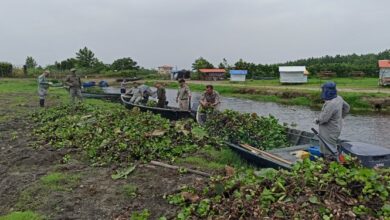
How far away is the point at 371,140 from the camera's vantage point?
1786 cm

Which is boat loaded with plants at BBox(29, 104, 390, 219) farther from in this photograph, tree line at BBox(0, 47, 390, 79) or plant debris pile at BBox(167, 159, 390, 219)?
tree line at BBox(0, 47, 390, 79)

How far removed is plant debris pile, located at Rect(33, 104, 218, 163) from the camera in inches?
371

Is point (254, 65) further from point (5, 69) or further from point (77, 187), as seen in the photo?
point (77, 187)

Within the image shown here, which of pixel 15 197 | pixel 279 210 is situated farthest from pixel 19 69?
pixel 279 210

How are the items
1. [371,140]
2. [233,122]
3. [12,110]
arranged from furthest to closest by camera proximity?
1. [12,110]
2. [371,140]
3. [233,122]

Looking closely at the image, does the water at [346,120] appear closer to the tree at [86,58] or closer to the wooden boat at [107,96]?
the wooden boat at [107,96]

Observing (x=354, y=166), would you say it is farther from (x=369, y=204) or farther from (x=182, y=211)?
(x=182, y=211)

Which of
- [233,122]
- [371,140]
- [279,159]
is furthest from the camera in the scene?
[371,140]

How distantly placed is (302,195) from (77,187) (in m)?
4.30

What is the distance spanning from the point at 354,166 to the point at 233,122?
5.24m

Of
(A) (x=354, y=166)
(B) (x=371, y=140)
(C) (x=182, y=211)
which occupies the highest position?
(A) (x=354, y=166)

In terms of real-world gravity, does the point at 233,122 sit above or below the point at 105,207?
above

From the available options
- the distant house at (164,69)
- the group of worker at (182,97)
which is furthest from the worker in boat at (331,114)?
the distant house at (164,69)

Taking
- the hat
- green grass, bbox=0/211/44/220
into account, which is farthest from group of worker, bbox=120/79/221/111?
green grass, bbox=0/211/44/220
